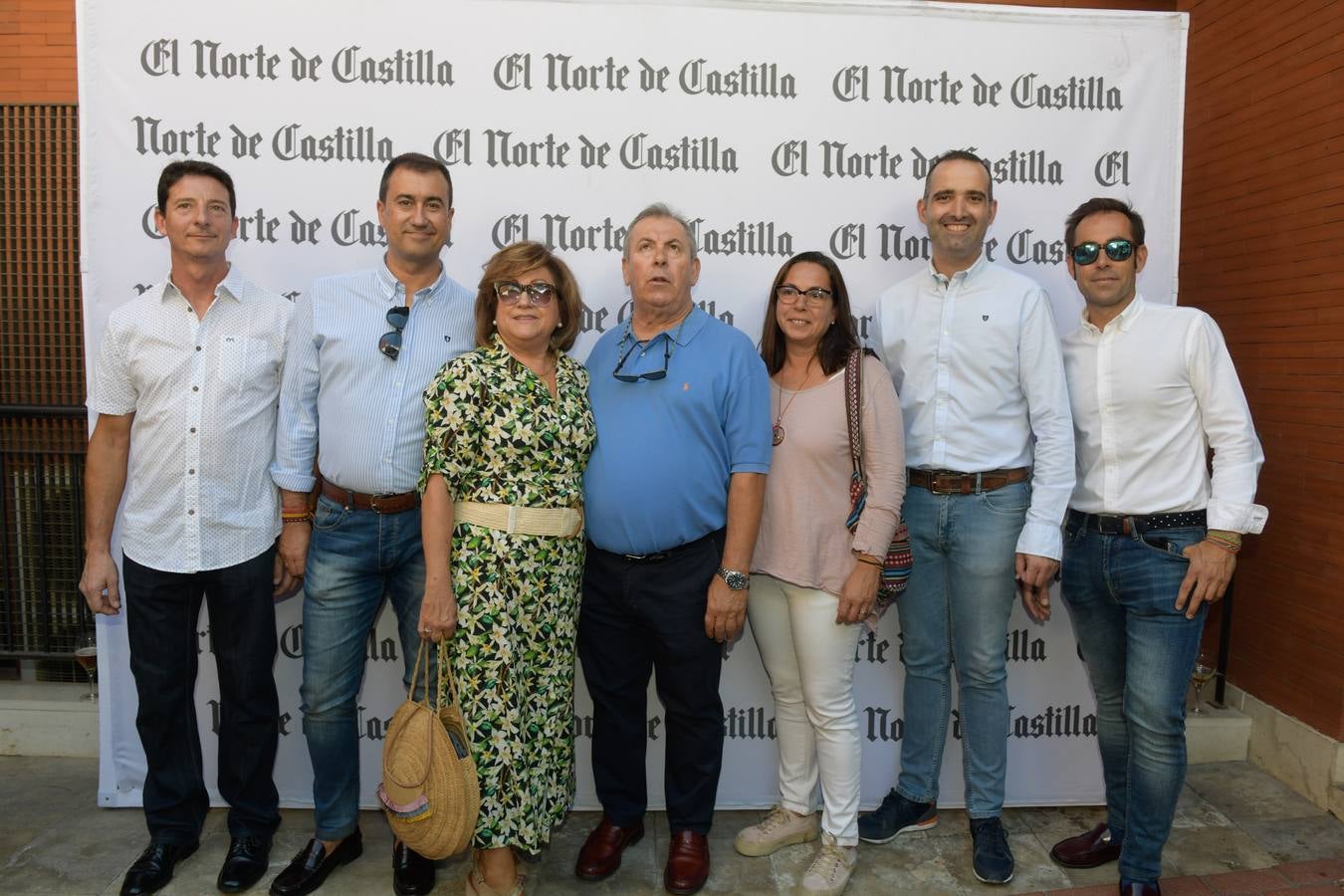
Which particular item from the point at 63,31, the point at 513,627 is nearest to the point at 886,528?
the point at 513,627

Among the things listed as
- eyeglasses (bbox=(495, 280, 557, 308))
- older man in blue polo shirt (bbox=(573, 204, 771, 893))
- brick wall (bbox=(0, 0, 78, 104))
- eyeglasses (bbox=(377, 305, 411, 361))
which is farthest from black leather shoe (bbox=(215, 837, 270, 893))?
brick wall (bbox=(0, 0, 78, 104))

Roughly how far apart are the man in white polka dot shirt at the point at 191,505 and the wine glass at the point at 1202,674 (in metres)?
3.74

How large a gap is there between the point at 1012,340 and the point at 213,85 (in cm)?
300

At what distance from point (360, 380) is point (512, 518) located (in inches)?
26.9

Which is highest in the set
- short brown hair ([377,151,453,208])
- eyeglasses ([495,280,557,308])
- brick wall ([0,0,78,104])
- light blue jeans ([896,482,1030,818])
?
brick wall ([0,0,78,104])

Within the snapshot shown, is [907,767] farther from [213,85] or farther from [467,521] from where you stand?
[213,85]

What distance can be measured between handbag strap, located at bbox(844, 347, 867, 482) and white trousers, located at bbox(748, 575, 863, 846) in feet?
1.45

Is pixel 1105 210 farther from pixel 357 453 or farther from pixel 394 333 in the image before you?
pixel 357 453

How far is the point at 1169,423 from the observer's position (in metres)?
2.78

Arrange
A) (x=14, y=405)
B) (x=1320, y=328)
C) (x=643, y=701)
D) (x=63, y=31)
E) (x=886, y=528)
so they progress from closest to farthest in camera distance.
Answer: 1. (x=886, y=528)
2. (x=643, y=701)
3. (x=1320, y=328)
4. (x=14, y=405)
5. (x=63, y=31)

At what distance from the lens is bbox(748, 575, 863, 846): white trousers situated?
2.99m

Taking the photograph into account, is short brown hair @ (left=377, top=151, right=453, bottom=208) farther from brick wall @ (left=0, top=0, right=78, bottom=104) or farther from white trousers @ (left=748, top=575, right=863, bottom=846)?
brick wall @ (left=0, top=0, right=78, bottom=104)

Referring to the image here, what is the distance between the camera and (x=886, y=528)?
2.89m

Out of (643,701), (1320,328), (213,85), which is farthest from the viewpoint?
(1320,328)
